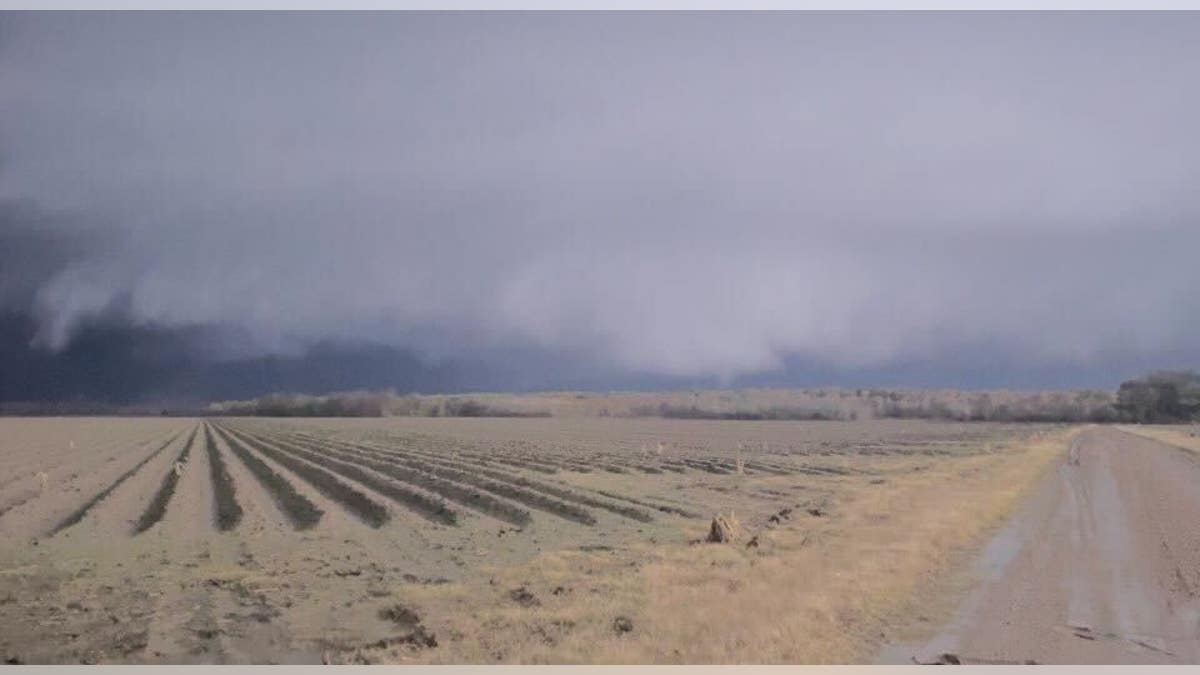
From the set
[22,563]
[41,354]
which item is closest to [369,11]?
[41,354]

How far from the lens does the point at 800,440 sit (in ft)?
74.2

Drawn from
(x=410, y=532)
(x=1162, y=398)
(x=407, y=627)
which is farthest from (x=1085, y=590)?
(x=410, y=532)

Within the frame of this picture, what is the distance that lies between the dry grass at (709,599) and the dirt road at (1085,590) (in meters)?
0.72

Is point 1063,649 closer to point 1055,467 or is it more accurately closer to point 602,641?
point 602,641

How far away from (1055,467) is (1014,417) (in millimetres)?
14662

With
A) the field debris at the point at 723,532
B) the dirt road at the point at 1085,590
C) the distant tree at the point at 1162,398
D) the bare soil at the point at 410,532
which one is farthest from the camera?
the distant tree at the point at 1162,398

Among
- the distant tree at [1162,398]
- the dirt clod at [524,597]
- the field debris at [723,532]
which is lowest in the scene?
the dirt clod at [524,597]

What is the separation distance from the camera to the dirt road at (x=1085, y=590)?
9.91m

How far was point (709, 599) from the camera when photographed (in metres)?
11.3

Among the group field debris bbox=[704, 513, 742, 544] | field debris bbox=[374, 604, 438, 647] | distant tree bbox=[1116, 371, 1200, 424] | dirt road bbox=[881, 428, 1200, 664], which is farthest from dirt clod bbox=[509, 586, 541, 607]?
distant tree bbox=[1116, 371, 1200, 424]

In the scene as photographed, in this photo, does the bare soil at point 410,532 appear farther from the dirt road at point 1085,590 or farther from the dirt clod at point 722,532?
the dirt road at point 1085,590

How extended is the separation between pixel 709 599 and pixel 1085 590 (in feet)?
15.5

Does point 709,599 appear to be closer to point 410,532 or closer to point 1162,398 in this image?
point 410,532

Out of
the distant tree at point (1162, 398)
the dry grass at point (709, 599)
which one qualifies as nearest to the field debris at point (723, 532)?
the dry grass at point (709, 599)
